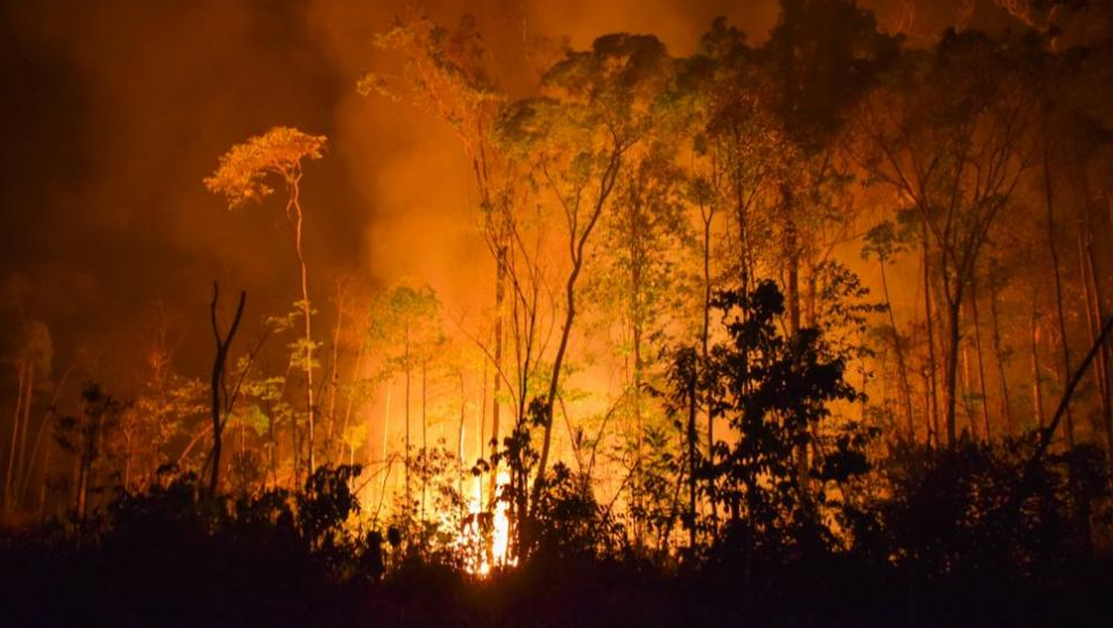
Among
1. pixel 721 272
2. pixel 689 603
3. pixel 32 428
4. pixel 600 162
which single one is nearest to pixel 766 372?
pixel 689 603

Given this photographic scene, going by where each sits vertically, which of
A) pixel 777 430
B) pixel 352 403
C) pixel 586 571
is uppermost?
pixel 352 403

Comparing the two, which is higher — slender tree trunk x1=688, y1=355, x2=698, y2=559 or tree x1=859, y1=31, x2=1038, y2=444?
tree x1=859, y1=31, x2=1038, y2=444

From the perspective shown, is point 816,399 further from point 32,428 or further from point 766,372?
point 32,428

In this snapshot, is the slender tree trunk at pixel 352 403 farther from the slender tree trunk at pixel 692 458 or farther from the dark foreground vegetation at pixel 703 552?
the slender tree trunk at pixel 692 458

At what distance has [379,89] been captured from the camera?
14500 millimetres

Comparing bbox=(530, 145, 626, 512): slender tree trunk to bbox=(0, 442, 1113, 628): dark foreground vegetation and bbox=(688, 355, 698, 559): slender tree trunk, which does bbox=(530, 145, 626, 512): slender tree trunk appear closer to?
bbox=(688, 355, 698, 559): slender tree trunk

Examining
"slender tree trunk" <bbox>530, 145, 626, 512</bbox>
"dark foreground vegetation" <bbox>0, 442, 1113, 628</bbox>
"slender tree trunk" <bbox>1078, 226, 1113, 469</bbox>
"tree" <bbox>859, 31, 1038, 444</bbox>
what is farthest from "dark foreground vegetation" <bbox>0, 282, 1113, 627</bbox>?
"slender tree trunk" <bbox>530, 145, 626, 512</bbox>

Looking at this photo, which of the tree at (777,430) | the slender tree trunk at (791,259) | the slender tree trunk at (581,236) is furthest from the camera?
the slender tree trunk at (581,236)

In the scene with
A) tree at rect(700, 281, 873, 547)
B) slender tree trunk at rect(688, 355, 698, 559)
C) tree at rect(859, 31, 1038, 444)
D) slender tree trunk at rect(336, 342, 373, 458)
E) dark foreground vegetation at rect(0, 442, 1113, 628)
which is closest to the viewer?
dark foreground vegetation at rect(0, 442, 1113, 628)

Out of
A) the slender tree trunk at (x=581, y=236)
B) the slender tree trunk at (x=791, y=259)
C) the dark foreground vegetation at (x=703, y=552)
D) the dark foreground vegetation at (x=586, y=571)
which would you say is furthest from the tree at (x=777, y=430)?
the slender tree trunk at (x=581, y=236)

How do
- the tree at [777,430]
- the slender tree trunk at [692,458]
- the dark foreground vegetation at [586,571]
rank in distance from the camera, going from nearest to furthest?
the dark foreground vegetation at [586,571], the tree at [777,430], the slender tree trunk at [692,458]

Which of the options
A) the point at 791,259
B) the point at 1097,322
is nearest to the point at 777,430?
the point at 791,259

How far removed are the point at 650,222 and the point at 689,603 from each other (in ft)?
30.3

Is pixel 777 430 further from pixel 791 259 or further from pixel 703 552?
pixel 791 259
